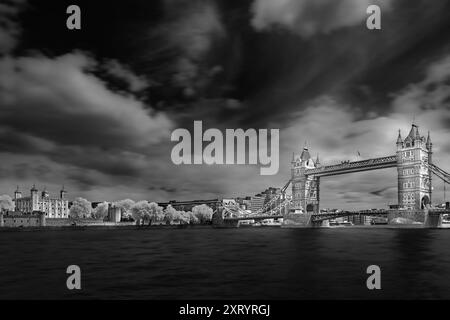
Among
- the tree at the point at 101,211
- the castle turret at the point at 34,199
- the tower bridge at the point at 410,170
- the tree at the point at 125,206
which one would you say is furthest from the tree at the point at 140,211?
the castle turret at the point at 34,199

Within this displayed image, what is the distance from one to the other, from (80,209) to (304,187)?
95364mm

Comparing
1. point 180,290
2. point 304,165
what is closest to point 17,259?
point 180,290

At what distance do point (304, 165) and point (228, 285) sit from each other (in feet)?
577

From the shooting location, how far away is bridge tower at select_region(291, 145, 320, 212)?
185375mm

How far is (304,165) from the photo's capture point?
192 metres

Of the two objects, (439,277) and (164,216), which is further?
(164,216)

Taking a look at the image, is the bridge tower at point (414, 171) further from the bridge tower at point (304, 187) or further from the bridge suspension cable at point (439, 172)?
the bridge tower at point (304, 187)

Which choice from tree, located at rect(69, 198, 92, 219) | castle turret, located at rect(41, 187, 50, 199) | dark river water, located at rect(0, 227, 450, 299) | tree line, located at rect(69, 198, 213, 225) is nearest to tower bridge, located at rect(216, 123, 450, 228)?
tree line, located at rect(69, 198, 213, 225)

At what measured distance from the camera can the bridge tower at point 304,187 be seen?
18538cm

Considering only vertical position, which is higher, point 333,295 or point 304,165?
point 304,165

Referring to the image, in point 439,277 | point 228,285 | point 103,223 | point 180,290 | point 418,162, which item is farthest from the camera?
point 103,223

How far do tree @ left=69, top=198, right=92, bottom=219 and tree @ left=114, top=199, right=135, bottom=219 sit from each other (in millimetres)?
10336
